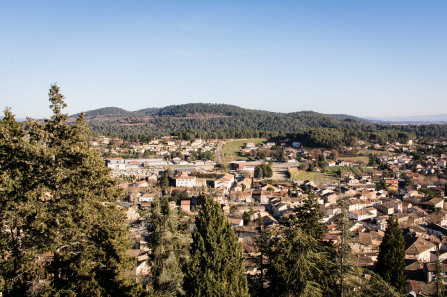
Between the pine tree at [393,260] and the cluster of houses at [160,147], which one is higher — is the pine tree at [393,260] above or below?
below

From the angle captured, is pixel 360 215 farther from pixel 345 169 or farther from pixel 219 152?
pixel 219 152

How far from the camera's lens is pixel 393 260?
11805 millimetres

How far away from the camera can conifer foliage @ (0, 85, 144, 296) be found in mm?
5211

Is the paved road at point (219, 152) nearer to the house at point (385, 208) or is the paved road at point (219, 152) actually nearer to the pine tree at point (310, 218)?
the house at point (385, 208)

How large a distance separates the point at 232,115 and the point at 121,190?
463ft

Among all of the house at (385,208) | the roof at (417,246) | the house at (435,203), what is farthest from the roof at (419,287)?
the house at (435,203)

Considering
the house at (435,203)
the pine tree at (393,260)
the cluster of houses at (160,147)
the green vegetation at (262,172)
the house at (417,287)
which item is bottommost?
the house at (435,203)

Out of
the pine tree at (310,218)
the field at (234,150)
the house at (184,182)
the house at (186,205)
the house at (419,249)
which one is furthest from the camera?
the field at (234,150)

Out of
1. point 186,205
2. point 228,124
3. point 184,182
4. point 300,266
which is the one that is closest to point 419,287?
point 300,266

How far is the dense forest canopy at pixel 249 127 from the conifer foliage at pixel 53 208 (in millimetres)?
66494

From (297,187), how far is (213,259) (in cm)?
3408

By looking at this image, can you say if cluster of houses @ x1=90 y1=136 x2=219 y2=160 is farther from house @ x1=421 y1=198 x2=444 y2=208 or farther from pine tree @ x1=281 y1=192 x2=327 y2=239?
pine tree @ x1=281 y1=192 x2=327 y2=239

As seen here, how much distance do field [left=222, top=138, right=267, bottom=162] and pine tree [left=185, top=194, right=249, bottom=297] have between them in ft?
176

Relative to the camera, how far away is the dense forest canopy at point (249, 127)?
7594cm
